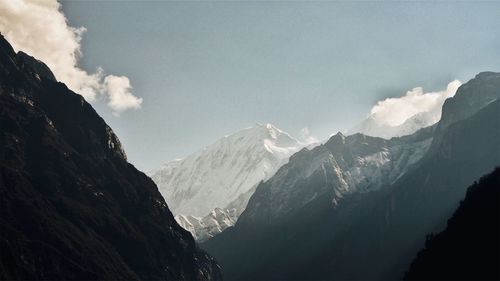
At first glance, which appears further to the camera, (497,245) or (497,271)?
(497,245)

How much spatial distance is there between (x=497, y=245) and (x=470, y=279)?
44.0 feet

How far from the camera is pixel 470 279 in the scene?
637 ft

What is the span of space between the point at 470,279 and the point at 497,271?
10.8m

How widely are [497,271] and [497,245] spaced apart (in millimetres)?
15988

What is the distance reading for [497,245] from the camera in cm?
19938

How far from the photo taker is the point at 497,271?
7279 inches
